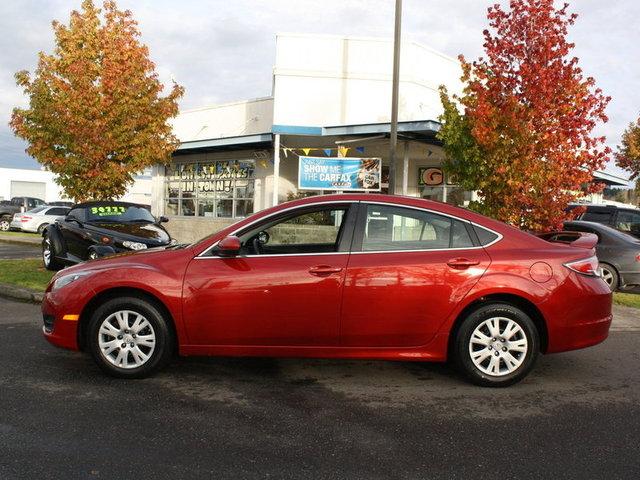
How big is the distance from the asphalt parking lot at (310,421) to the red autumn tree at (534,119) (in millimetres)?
4510

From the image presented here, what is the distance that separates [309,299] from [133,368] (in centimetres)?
159

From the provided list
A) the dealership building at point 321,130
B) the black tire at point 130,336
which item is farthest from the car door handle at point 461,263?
the dealership building at point 321,130

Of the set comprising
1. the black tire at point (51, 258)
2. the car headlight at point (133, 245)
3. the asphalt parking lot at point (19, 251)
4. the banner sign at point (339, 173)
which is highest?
the banner sign at point (339, 173)

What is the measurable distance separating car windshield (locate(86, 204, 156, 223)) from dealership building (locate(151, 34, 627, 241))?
4958 millimetres

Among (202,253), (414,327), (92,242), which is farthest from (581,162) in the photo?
(92,242)

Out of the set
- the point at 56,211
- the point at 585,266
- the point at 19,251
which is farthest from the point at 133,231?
the point at 56,211

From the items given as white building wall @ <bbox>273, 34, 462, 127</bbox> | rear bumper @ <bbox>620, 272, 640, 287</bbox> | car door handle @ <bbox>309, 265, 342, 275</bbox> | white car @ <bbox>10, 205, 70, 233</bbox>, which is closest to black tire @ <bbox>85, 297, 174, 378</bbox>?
car door handle @ <bbox>309, 265, 342, 275</bbox>

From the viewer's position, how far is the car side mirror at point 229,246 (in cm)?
453

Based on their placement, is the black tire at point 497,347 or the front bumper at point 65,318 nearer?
the black tire at point 497,347

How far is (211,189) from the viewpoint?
22.3 meters

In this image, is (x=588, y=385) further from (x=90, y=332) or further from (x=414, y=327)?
(x=90, y=332)

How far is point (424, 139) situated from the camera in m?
15.8

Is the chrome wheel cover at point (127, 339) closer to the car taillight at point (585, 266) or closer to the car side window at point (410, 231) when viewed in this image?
the car side window at point (410, 231)

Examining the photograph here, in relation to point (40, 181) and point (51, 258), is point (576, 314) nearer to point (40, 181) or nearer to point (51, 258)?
point (51, 258)
